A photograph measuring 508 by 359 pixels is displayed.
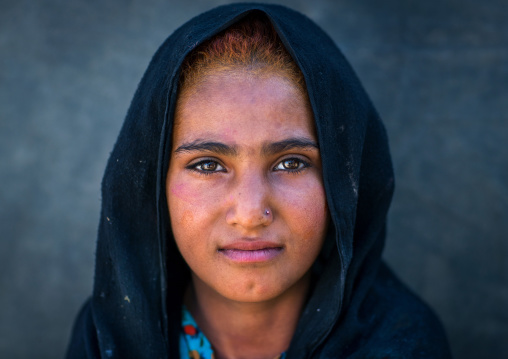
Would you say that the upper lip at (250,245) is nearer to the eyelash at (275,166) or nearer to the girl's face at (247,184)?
the girl's face at (247,184)

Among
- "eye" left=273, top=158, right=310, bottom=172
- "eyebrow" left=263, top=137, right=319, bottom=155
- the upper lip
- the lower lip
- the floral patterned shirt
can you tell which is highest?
"eyebrow" left=263, top=137, right=319, bottom=155

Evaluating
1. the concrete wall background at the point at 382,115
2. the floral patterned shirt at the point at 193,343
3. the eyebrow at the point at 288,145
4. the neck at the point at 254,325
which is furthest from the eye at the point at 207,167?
the concrete wall background at the point at 382,115

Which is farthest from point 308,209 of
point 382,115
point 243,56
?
point 382,115

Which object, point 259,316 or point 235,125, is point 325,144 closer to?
point 235,125

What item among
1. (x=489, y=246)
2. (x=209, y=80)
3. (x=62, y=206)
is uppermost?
(x=209, y=80)

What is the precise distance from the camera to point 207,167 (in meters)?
1.54

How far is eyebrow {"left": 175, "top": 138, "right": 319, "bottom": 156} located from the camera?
147cm

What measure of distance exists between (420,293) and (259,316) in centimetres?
122

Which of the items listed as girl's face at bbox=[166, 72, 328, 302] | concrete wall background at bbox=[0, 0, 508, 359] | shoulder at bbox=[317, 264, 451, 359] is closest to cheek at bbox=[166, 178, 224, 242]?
girl's face at bbox=[166, 72, 328, 302]

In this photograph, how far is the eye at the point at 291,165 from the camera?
1535 mm

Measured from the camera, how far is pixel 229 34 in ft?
5.07

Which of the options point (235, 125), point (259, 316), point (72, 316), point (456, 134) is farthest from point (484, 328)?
point (72, 316)

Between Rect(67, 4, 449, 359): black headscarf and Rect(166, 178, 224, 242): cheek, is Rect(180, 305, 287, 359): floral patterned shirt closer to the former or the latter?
Rect(67, 4, 449, 359): black headscarf

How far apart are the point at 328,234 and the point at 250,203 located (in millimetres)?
455
